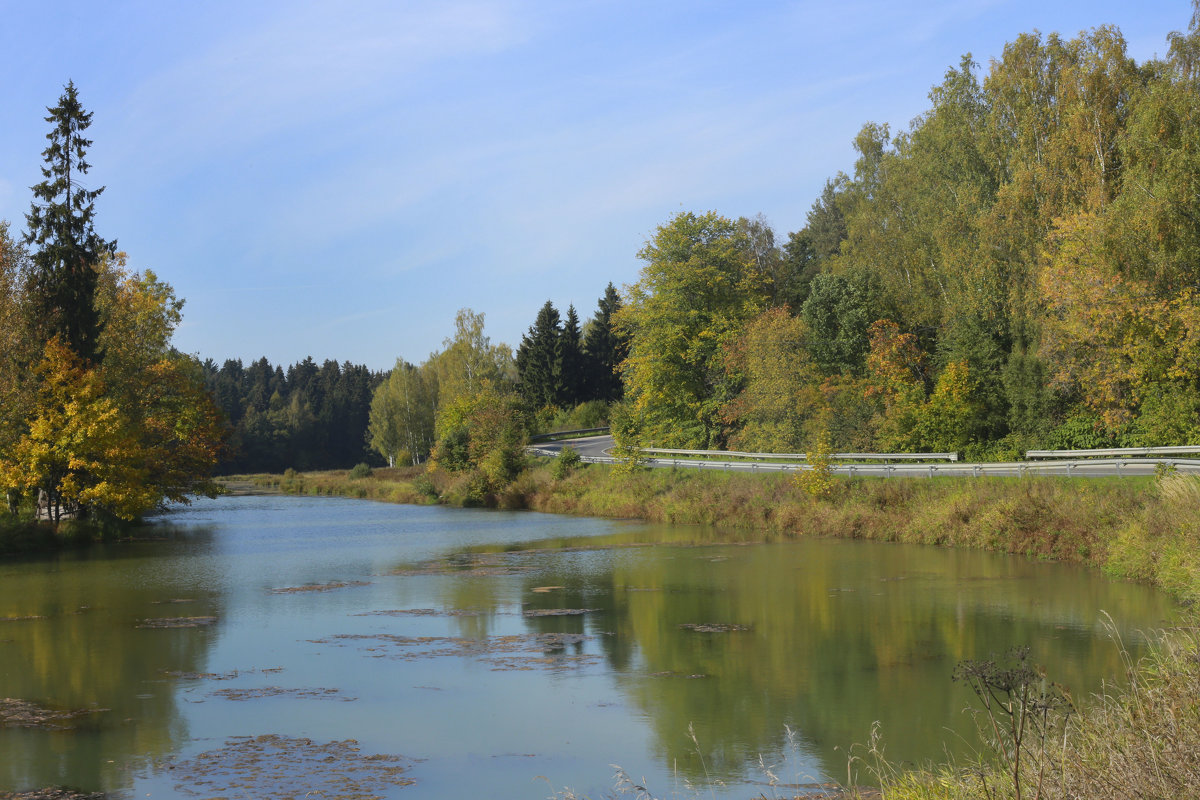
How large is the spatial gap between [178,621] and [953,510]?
22128 mm

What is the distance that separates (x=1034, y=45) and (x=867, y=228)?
14712 mm

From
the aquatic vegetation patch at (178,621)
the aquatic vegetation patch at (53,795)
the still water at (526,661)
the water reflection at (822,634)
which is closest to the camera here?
the aquatic vegetation patch at (53,795)

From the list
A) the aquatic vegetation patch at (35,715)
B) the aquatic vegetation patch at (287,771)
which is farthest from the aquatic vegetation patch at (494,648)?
the aquatic vegetation patch at (35,715)

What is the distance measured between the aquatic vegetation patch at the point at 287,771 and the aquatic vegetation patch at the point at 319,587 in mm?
13746

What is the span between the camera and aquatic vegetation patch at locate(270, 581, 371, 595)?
2530cm

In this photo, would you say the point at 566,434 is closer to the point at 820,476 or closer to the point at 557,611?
the point at 820,476

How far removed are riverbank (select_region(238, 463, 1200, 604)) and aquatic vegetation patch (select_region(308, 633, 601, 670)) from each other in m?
11.4

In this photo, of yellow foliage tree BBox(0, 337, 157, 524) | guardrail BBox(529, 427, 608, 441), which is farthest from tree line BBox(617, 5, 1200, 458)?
yellow foliage tree BBox(0, 337, 157, 524)

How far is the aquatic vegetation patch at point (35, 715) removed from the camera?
12.8 meters

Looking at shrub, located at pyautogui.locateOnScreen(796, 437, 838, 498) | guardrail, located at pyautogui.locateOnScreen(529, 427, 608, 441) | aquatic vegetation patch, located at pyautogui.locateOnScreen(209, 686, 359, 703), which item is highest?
guardrail, located at pyautogui.locateOnScreen(529, 427, 608, 441)

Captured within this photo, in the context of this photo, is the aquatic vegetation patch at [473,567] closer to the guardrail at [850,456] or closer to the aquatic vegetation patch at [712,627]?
the aquatic vegetation patch at [712,627]

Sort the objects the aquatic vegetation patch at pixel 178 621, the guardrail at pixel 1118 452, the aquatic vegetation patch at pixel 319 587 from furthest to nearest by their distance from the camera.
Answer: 1. the guardrail at pixel 1118 452
2. the aquatic vegetation patch at pixel 319 587
3. the aquatic vegetation patch at pixel 178 621

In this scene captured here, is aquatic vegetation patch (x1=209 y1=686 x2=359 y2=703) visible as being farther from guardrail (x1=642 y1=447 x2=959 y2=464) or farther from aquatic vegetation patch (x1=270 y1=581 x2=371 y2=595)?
guardrail (x1=642 y1=447 x2=959 y2=464)

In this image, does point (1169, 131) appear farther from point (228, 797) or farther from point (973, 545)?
point (228, 797)
